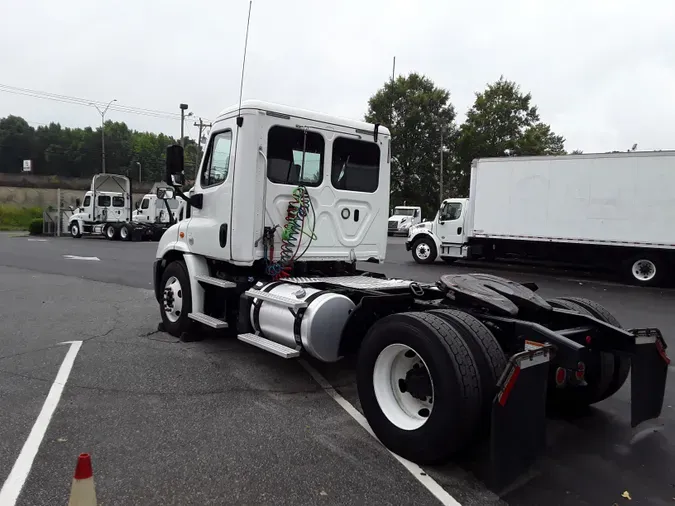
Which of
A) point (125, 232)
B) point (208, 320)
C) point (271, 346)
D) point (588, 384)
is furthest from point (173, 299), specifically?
point (125, 232)

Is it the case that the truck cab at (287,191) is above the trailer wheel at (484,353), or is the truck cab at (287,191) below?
above

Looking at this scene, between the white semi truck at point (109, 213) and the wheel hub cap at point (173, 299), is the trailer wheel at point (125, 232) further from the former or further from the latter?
the wheel hub cap at point (173, 299)

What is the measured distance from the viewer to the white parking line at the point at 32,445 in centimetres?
312

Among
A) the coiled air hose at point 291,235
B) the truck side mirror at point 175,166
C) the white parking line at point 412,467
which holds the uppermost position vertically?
the truck side mirror at point 175,166

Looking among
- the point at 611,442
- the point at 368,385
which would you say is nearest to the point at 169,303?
the point at 368,385

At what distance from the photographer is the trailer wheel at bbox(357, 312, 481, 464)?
3311 millimetres

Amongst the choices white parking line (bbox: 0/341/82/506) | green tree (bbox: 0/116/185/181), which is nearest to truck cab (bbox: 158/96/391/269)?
white parking line (bbox: 0/341/82/506)

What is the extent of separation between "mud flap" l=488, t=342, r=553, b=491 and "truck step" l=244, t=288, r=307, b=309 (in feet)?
7.27

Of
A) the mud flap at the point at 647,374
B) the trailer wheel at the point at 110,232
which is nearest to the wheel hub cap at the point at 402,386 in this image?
the mud flap at the point at 647,374

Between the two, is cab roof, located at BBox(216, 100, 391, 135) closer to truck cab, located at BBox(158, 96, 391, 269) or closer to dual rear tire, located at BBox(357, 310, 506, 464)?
truck cab, located at BBox(158, 96, 391, 269)

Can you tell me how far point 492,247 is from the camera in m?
18.1

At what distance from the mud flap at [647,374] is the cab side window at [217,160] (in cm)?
429

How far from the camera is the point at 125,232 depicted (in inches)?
1141

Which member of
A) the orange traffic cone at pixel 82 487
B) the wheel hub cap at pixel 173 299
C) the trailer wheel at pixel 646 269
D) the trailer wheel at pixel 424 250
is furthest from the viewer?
the trailer wheel at pixel 424 250
